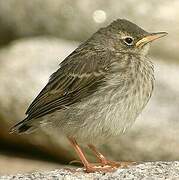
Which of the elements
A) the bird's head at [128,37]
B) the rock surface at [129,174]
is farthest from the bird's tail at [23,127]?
the bird's head at [128,37]

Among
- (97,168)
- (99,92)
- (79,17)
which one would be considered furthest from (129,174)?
(79,17)

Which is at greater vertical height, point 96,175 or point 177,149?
point 177,149

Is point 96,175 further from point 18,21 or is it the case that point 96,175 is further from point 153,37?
point 18,21

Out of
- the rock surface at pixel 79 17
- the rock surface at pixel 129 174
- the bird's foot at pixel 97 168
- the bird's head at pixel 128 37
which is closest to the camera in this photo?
the rock surface at pixel 129 174

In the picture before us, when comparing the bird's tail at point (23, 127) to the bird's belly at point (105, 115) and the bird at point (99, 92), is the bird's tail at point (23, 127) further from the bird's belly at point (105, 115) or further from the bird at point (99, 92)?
the bird's belly at point (105, 115)

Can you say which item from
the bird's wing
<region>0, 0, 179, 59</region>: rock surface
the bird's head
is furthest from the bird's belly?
<region>0, 0, 179, 59</region>: rock surface

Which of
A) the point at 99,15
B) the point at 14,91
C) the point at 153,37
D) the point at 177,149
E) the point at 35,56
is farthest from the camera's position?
the point at 99,15

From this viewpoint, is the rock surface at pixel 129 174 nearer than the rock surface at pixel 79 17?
Yes

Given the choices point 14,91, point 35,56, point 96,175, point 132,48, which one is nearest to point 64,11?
point 35,56
